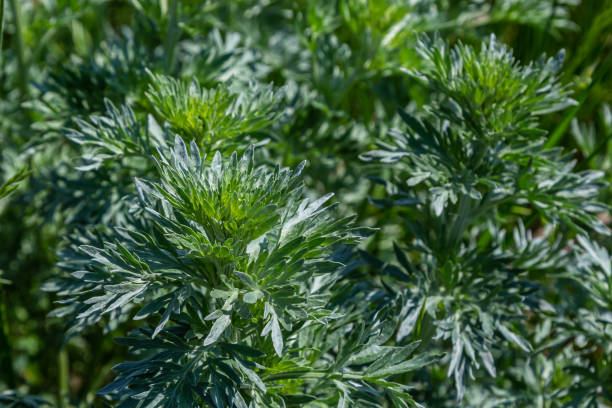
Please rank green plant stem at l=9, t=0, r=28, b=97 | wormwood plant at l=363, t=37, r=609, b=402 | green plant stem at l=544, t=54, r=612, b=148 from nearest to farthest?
1. wormwood plant at l=363, t=37, r=609, b=402
2. green plant stem at l=544, t=54, r=612, b=148
3. green plant stem at l=9, t=0, r=28, b=97

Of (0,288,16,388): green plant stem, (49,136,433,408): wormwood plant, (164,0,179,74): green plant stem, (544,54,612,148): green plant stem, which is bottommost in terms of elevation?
(0,288,16,388): green plant stem

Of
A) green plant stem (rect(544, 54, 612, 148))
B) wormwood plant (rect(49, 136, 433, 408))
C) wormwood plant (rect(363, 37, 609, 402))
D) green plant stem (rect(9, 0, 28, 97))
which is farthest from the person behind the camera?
green plant stem (rect(9, 0, 28, 97))

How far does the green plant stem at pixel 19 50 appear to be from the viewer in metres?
1.72

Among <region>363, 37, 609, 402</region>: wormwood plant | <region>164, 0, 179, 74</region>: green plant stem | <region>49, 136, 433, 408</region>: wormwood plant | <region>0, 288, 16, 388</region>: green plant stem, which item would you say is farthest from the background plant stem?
<region>363, 37, 609, 402</region>: wormwood plant

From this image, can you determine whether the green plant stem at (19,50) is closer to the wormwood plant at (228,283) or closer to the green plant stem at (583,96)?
the wormwood plant at (228,283)

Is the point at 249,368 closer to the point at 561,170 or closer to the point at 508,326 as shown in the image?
the point at 508,326

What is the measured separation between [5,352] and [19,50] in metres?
0.88

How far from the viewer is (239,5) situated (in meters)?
2.29

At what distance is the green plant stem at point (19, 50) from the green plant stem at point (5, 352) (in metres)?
0.63

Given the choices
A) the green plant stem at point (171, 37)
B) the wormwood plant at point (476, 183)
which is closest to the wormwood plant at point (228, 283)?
the wormwood plant at point (476, 183)

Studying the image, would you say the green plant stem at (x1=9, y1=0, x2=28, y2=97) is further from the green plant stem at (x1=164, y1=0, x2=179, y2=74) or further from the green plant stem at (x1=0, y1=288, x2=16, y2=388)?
the green plant stem at (x1=0, y1=288, x2=16, y2=388)

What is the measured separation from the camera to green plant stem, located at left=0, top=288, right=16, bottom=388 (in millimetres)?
1564

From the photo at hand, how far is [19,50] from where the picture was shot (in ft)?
5.82

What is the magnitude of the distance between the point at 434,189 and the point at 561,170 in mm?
352
